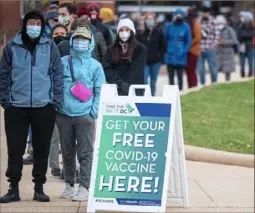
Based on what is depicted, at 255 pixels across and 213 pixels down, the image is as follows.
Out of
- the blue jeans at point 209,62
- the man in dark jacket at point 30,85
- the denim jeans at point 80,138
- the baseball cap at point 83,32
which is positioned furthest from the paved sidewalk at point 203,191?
the blue jeans at point 209,62

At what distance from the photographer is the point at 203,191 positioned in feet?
30.2

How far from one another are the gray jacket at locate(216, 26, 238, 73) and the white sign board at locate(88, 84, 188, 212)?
38.9ft

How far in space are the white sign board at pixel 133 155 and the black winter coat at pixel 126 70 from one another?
2.12 meters

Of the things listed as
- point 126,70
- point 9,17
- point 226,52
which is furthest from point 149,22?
point 126,70

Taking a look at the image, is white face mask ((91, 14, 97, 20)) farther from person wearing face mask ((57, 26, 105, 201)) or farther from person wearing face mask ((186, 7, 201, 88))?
person wearing face mask ((186, 7, 201, 88))

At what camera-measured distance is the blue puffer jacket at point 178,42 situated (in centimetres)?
1611

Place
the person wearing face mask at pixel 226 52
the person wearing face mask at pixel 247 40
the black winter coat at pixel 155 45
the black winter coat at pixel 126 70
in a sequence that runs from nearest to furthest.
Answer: the black winter coat at pixel 126 70
the black winter coat at pixel 155 45
the person wearing face mask at pixel 226 52
the person wearing face mask at pixel 247 40

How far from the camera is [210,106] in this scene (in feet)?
46.9

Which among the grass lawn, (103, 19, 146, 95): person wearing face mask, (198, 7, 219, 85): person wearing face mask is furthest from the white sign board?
(198, 7, 219, 85): person wearing face mask

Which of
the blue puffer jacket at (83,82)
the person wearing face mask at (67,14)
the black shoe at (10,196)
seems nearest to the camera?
the blue puffer jacket at (83,82)

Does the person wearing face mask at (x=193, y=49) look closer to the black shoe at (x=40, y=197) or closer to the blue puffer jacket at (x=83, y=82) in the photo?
the blue puffer jacket at (x=83, y=82)

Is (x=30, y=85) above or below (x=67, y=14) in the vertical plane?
below

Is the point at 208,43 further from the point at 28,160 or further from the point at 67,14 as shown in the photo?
the point at 28,160

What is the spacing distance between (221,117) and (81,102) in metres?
5.84
